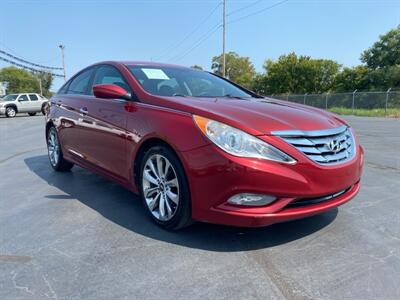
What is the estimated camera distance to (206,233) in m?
3.28

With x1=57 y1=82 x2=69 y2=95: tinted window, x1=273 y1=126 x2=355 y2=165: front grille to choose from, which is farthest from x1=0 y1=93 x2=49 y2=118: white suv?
x1=273 y1=126 x2=355 y2=165: front grille

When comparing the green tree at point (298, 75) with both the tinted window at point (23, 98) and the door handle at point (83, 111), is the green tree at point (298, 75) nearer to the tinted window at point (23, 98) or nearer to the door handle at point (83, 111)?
the tinted window at point (23, 98)

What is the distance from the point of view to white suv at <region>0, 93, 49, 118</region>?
26.6m

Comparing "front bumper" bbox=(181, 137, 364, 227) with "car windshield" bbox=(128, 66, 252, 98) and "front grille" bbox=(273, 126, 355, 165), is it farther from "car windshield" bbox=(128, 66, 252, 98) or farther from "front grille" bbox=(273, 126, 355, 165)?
"car windshield" bbox=(128, 66, 252, 98)

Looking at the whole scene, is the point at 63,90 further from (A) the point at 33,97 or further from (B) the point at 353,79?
(B) the point at 353,79

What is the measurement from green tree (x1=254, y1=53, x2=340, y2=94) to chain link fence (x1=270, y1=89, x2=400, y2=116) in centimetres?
1823

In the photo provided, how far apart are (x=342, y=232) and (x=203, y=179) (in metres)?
1.38

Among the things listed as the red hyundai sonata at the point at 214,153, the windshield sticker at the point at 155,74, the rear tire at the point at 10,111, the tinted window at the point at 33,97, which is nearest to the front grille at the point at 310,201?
Result: the red hyundai sonata at the point at 214,153

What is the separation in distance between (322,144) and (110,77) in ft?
8.30

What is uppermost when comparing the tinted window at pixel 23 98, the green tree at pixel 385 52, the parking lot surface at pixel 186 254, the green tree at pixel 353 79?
the green tree at pixel 385 52

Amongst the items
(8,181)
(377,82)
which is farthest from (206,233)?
(377,82)

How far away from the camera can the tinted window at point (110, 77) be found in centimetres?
394

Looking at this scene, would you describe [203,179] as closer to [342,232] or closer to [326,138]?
[326,138]

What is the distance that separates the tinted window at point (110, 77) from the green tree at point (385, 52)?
4309 centimetres
